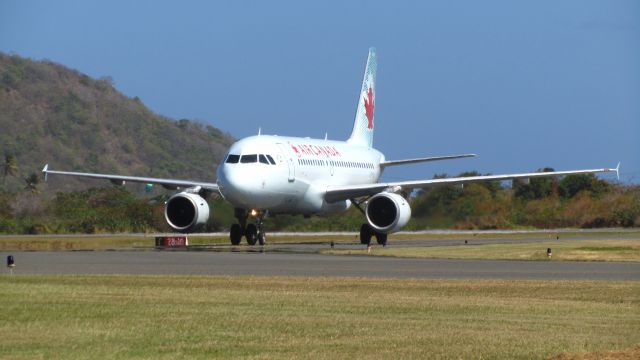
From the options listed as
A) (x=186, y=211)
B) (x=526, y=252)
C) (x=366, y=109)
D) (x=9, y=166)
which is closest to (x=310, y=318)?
(x=526, y=252)

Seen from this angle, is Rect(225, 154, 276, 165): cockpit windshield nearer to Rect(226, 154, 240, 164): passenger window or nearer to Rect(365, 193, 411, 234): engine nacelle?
Rect(226, 154, 240, 164): passenger window

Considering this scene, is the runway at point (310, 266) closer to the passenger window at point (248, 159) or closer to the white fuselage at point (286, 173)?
the white fuselage at point (286, 173)

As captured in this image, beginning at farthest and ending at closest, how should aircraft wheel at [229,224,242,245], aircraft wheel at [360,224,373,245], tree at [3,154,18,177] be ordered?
tree at [3,154,18,177] → aircraft wheel at [229,224,242,245] → aircraft wheel at [360,224,373,245]

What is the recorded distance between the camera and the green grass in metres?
38.5

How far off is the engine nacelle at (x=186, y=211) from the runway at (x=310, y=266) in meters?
7.07

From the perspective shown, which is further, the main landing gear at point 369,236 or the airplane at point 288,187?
the main landing gear at point 369,236

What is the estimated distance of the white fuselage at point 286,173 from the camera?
45.5 m

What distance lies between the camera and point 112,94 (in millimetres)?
176375

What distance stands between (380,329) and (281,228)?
43136 mm

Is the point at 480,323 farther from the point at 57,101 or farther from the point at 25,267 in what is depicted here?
the point at 57,101

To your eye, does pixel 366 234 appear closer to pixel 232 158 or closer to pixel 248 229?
pixel 248 229

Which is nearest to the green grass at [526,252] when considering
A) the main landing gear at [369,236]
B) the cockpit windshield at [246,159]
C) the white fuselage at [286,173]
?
the main landing gear at [369,236]

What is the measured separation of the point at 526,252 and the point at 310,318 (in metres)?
21.6

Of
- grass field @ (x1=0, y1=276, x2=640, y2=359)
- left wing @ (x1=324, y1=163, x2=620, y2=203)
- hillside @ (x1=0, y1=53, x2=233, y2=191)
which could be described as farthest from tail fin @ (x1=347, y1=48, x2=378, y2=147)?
hillside @ (x1=0, y1=53, x2=233, y2=191)
